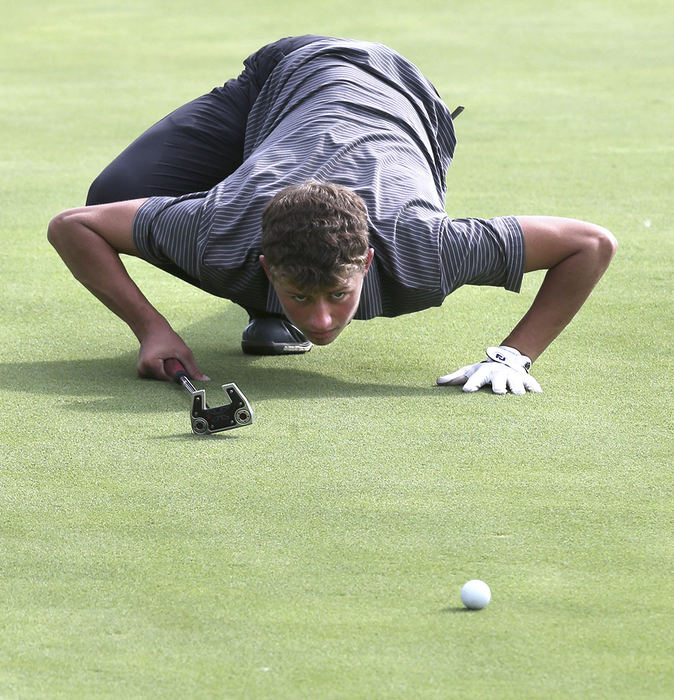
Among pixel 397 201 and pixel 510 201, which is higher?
pixel 397 201

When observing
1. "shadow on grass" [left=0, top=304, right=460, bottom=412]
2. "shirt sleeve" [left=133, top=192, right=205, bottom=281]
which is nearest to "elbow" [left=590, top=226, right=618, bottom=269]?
"shadow on grass" [left=0, top=304, right=460, bottom=412]

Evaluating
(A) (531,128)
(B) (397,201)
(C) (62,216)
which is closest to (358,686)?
(B) (397,201)

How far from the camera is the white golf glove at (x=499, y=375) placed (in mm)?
4359

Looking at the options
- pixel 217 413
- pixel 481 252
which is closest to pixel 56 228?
pixel 217 413

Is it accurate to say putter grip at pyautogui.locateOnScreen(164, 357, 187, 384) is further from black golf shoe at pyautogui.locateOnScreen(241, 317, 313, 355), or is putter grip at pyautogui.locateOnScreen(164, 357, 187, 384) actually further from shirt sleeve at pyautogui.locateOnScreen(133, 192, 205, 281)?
black golf shoe at pyautogui.locateOnScreen(241, 317, 313, 355)

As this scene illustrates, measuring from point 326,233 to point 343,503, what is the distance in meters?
0.86

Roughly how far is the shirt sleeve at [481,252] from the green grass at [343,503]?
377 mm

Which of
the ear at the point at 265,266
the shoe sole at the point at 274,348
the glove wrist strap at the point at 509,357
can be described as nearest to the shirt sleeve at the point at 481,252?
the glove wrist strap at the point at 509,357

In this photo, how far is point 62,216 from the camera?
181 inches

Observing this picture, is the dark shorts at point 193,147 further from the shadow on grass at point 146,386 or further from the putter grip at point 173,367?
the putter grip at point 173,367

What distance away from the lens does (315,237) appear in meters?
3.93

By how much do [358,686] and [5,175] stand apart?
6021 millimetres

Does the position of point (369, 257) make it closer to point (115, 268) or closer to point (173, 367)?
point (173, 367)

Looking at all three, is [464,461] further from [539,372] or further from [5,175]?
[5,175]
